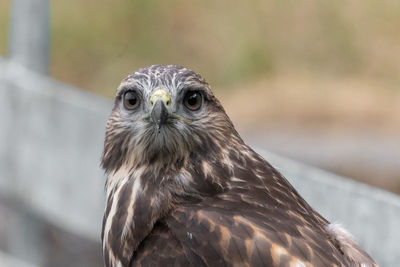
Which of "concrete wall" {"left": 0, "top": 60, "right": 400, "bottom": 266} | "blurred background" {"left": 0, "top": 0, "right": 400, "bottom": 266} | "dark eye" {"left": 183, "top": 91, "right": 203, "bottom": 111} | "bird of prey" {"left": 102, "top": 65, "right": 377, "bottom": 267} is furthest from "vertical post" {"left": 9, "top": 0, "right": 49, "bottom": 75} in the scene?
"blurred background" {"left": 0, "top": 0, "right": 400, "bottom": 266}

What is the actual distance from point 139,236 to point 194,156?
1.55 ft

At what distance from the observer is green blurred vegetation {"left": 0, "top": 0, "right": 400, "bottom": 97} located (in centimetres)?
1018

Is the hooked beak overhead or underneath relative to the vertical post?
overhead

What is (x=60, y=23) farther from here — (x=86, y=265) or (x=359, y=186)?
(x=359, y=186)

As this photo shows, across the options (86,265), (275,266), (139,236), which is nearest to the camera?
(275,266)

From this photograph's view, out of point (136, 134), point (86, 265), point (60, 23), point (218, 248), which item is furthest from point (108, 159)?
point (60, 23)

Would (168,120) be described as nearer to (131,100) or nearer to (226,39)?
(131,100)

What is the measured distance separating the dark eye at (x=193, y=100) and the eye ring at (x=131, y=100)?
7.9 inches

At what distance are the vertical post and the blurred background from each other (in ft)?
11.8

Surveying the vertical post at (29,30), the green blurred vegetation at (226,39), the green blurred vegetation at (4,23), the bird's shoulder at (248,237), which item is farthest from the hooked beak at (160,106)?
the green blurred vegetation at (4,23)

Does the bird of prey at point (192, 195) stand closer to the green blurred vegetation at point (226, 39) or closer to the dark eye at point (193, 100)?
Result: the dark eye at point (193, 100)

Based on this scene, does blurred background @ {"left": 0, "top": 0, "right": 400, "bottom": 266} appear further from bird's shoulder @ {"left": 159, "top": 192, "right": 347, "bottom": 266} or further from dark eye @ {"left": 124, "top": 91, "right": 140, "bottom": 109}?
bird's shoulder @ {"left": 159, "top": 192, "right": 347, "bottom": 266}

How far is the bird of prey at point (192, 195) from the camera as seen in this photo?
12.7ft

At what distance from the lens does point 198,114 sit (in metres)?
4.39
